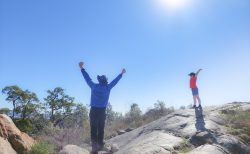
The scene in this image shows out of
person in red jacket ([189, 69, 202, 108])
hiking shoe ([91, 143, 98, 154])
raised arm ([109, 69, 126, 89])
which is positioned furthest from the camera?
person in red jacket ([189, 69, 202, 108])

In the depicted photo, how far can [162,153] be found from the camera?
979 centimetres

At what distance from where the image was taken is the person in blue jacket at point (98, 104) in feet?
33.7

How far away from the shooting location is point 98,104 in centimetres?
1027

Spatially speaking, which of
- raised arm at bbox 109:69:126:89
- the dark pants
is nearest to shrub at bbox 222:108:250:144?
raised arm at bbox 109:69:126:89

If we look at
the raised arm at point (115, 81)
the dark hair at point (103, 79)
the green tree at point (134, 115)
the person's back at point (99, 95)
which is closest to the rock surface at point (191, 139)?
the person's back at point (99, 95)

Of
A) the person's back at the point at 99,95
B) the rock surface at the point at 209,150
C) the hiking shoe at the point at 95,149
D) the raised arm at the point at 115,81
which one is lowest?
the rock surface at the point at 209,150

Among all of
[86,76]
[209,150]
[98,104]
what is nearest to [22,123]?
[86,76]

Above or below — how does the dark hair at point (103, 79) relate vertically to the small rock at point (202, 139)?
above

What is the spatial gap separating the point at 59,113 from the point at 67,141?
1958cm

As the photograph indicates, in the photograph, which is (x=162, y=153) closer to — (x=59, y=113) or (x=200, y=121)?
(x=200, y=121)

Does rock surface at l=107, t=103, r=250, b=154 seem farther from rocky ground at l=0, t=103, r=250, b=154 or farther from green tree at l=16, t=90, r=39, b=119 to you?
green tree at l=16, t=90, r=39, b=119

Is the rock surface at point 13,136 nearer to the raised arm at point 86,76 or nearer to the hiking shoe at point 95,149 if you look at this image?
the hiking shoe at point 95,149

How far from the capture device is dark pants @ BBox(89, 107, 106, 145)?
1030 centimetres

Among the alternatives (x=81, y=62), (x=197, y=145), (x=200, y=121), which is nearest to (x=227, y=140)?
(x=197, y=145)
